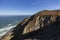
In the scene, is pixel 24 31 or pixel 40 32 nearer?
pixel 40 32

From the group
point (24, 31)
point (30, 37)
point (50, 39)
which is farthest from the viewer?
point (24, 31)

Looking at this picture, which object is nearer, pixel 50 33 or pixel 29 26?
pixel 50 33

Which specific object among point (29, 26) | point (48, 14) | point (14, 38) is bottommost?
Result: point (14, 38)

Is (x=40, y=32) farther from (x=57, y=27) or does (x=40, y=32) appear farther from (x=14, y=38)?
(x=14, y=38)

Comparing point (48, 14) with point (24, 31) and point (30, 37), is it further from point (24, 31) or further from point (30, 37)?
point (30, 37)

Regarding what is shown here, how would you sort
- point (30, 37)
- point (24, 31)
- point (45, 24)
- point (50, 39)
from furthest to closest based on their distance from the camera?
point (24, 31)
point (45, 24)
point (30, 37)
point (50, 39)

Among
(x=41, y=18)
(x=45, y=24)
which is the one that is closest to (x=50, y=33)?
(x=45, y=24)

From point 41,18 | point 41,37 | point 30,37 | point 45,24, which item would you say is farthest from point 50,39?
point 41,18

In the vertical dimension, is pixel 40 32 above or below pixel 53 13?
below

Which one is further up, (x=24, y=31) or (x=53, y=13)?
(x=53, y=13)
